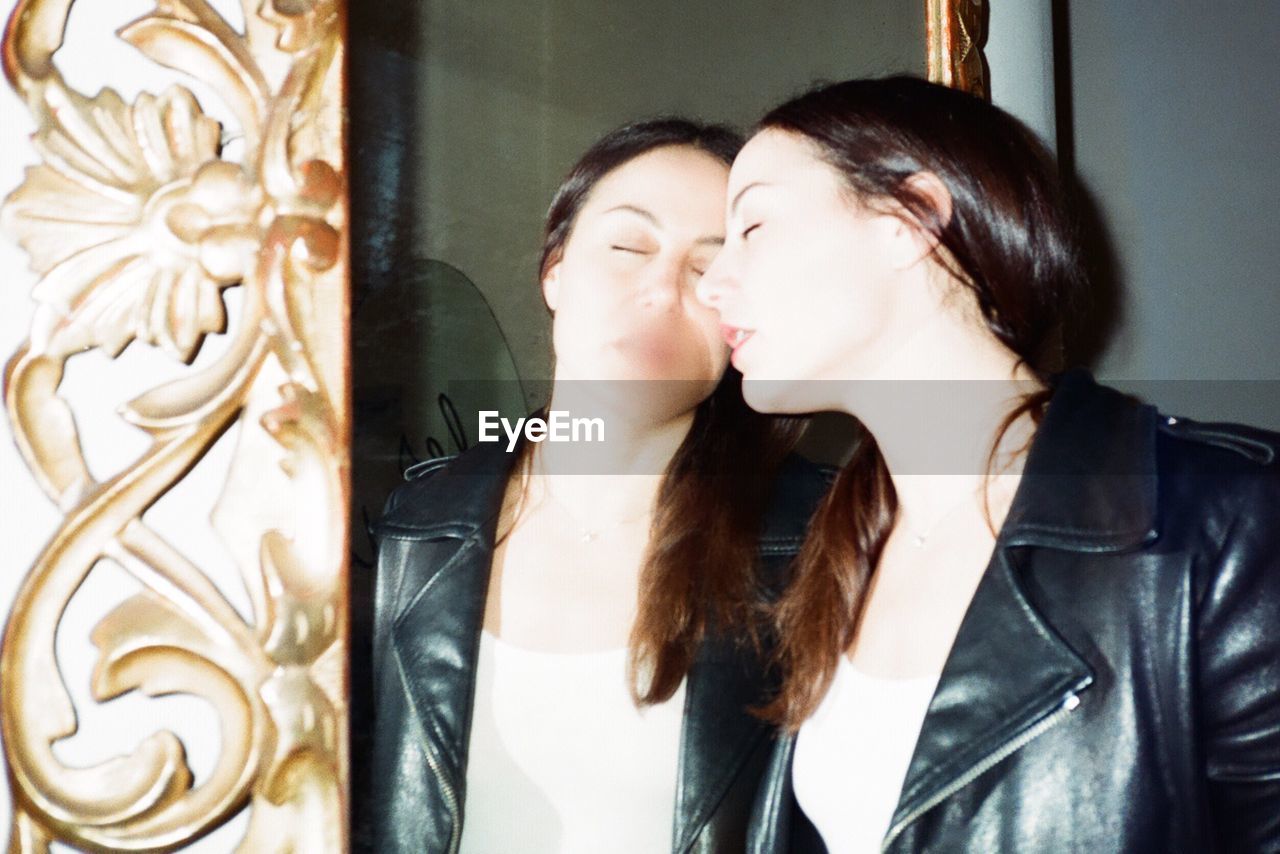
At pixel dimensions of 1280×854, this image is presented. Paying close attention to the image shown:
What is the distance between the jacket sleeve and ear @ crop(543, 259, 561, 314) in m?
0.37

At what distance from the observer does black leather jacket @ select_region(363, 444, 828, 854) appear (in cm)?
56

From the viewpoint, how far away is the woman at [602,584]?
22.2 inches

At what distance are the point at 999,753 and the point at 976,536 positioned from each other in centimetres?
13

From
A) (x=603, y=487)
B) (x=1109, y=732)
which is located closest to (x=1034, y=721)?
(x=1109, y=732)

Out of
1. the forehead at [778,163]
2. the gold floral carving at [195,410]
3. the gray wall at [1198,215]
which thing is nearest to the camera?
the gold floral carving at [195,410]

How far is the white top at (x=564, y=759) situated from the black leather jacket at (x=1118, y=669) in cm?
9

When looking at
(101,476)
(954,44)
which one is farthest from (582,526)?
(954,44)

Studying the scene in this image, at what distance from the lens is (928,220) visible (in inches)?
26.0

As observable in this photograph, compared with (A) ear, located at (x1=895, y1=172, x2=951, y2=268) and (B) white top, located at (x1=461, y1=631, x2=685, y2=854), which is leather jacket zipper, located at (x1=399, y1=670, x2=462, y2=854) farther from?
(A) ear, located at (x1=895, y1=172, x2=951, y2=268)

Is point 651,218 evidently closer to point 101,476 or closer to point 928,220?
point 928,220

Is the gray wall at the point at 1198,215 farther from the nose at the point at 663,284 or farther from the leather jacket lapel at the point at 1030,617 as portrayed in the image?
the nose at the point at 663,284

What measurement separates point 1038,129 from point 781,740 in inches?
21.8

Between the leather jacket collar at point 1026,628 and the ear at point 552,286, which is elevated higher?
the ear at point 552,286

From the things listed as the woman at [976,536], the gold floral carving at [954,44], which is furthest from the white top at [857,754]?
the gold floral carving at [954,44]
